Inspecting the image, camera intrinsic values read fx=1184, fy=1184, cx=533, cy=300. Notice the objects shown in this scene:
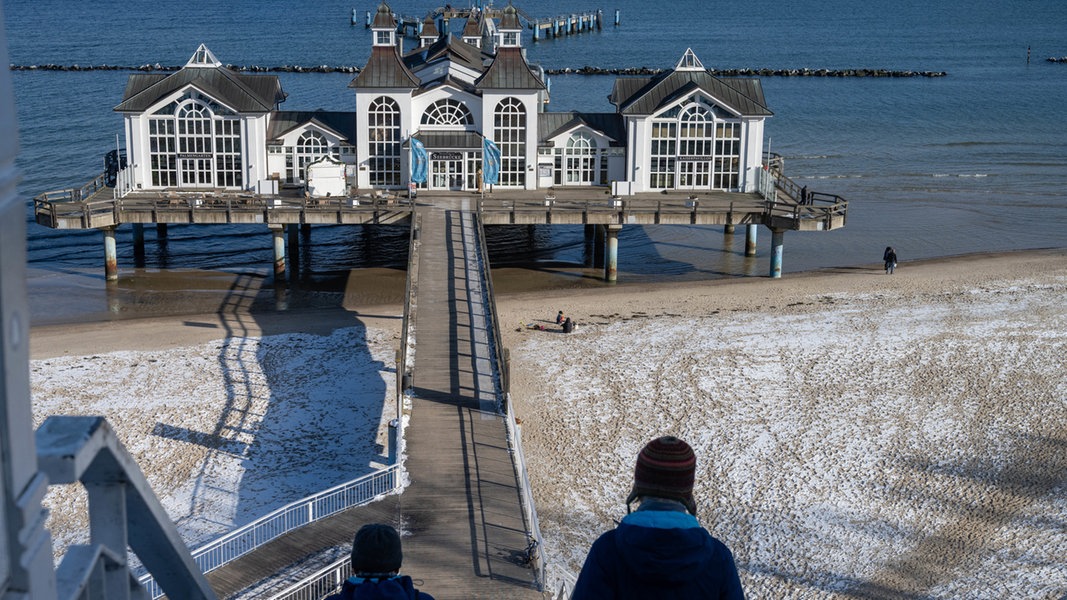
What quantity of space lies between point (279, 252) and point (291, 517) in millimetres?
20456

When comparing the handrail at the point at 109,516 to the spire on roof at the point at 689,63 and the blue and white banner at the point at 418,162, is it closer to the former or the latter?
the blue and white banner at the point at 418,162

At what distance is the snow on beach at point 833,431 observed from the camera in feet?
58.7

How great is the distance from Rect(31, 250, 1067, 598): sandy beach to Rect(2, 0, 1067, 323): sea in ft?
18.9

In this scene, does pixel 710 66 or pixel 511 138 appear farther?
pixel 710 66

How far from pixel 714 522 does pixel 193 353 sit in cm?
1408

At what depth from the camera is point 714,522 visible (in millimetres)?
18906

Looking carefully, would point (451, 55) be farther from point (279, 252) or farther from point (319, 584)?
point (319, 584)

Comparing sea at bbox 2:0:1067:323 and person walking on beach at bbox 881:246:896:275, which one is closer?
person walking on beach at bbox 881:246:896:275

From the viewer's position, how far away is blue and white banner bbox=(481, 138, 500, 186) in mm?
36469

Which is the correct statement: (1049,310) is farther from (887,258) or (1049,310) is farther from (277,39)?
(277,39)

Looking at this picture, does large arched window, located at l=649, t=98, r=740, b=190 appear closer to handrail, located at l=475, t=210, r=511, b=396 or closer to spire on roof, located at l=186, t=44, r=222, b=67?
handrail, located at l=475, t=210, r=511, b=396

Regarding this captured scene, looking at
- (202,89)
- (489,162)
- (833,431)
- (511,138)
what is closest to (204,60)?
(202,89)

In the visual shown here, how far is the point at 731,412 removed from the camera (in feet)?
77.7

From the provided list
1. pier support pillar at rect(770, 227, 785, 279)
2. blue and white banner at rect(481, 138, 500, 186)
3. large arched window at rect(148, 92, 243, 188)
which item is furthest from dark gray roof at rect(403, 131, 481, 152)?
pier support pillar at rect(770, 227, 785, 279)
